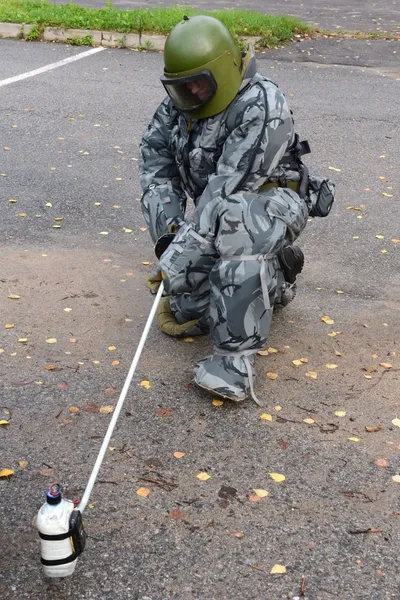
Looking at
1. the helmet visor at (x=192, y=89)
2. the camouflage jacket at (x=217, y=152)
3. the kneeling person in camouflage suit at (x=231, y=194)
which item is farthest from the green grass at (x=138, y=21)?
the helmet visor at (x=192, y=89)

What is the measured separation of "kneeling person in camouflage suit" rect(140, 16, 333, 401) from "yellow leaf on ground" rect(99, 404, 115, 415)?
393 mm

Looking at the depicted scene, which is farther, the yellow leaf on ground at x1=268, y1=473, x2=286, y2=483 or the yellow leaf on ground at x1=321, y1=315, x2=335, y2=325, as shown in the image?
the yellow leaf on ground at x1=321, y1=315, x2=335, y2=325

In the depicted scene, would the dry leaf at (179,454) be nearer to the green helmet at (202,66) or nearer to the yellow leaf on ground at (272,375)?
the yellow leaf on ground at (272,375)

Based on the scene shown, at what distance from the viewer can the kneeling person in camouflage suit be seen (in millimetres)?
3582

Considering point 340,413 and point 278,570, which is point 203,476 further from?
point 340,413

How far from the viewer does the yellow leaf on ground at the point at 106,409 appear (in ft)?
12.0

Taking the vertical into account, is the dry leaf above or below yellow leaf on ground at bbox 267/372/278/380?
above

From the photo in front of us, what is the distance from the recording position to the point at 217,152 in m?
3.84

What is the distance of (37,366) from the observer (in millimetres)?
3988

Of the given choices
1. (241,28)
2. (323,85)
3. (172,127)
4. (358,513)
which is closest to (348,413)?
(358,513)

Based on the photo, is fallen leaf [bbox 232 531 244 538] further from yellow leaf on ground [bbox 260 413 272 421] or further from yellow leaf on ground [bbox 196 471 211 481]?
yellow leaf on ground [bbox 260 413 272 421]

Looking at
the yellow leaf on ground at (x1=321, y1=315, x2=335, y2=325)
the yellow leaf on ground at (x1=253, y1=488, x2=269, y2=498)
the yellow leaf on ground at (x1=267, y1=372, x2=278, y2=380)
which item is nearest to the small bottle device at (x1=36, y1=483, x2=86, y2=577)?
the yellow leaf on ground at (x1=253, y1=488, x2=269, y2=498)

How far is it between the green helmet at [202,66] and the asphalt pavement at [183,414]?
1.23 meters

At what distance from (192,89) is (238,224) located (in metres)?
0.59
